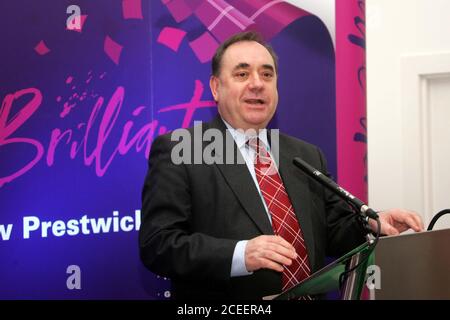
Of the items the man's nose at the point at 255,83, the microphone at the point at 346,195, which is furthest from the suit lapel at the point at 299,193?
the microphone at the point at 346,195

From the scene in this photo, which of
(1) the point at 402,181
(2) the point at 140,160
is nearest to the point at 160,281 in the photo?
(2) the point at 140,160

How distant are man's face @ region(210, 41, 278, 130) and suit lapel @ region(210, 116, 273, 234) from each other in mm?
171

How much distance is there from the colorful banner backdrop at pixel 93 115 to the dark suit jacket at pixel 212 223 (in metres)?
0.44

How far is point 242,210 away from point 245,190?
0.22 ft

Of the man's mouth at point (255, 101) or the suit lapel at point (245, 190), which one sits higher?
the man's mouth at point (255, 101)

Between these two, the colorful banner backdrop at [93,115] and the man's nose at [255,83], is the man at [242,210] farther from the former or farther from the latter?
the colorful banner backdrop at [93,115]

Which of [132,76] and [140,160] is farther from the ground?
[132,76]

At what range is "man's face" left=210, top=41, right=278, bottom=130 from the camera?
6.53 ft

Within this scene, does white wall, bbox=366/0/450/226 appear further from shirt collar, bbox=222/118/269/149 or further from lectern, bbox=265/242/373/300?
lectern, bbox=265/242/373/300

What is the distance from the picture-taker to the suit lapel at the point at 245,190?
1.75 metres

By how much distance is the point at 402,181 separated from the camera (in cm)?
338

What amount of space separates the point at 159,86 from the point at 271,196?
2.54 ft

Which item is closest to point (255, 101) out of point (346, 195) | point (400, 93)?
point (346, 195)
